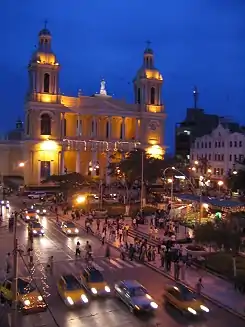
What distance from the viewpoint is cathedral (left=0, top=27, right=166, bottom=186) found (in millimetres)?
90188

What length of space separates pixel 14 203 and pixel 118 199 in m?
15.4

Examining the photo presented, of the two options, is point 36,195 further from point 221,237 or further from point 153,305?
point 153,305

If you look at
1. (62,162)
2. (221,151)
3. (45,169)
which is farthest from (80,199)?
(221,151)

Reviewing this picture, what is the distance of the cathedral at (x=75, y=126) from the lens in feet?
296

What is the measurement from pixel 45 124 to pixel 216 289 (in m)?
69.8

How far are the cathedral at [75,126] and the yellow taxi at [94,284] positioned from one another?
5760cm

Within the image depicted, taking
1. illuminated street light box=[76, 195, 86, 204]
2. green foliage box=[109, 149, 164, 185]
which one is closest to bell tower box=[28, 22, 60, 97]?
green foliage box=[109, 149, 164, 185]

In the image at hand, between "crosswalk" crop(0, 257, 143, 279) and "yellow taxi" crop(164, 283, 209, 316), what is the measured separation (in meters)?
8.48

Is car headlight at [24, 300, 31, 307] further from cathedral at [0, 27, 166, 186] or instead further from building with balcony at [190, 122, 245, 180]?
cathedral at [0, 27, 166, 186]

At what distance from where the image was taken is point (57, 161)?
300 feet

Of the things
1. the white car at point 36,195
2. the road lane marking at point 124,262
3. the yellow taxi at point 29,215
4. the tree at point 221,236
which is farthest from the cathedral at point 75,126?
the tree at point 221,236

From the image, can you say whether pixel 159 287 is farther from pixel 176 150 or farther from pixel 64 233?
pixel 176 150

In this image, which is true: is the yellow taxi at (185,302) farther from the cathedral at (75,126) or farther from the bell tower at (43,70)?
the bell tower at (43,70)

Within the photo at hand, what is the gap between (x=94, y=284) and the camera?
24.4 meters
